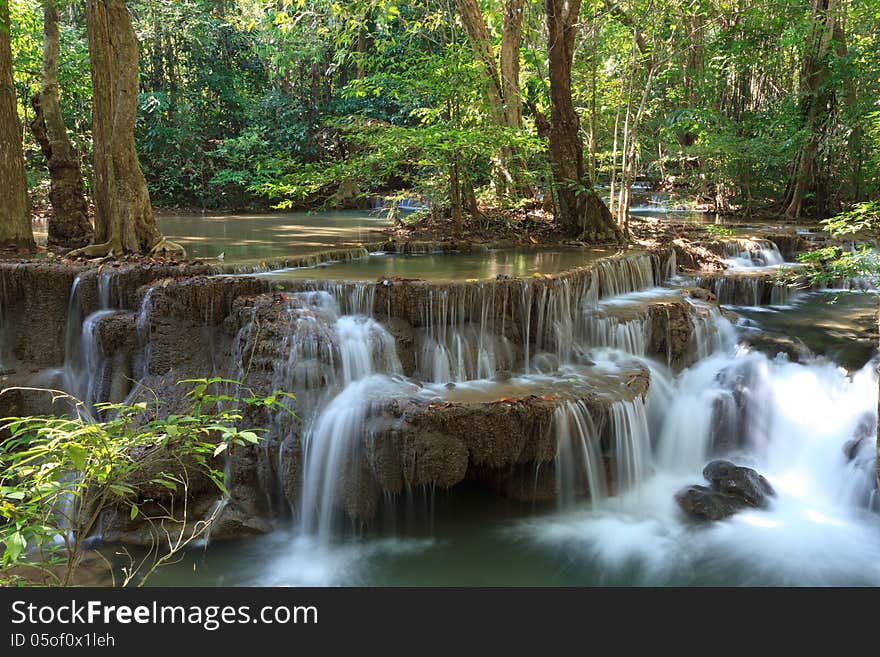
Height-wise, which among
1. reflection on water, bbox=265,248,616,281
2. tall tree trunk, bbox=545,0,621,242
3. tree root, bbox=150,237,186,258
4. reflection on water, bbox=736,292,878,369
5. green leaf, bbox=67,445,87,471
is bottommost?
reflection on water, bbox=736,292,878,369

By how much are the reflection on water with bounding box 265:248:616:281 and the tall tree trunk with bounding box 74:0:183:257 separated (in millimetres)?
2356

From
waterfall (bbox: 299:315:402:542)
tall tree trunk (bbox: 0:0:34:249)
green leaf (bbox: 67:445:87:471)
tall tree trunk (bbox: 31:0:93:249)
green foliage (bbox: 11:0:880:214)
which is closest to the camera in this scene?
green leaf (bbox: 67:445:87:471)

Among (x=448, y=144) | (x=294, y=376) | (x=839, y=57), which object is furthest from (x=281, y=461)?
(x=839, y=57)

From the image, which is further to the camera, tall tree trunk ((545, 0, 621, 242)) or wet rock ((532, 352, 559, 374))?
tall tree trunk ((545, 0, 621, 242))

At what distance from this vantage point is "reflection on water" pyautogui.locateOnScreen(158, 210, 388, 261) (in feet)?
35.8

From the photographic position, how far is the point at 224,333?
7.30 meters

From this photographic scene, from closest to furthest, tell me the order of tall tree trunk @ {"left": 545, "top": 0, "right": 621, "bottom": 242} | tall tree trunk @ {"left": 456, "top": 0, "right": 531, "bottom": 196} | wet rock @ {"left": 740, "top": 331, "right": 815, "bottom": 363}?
wet rock @ {"left": 740, "top": 331, "right": 815, "bottom": 363} → tall tree trunk @ {"left": 545, "top": 0, "right": 621, "bottom": 242} → tall tree trunk @ {"left": 456, "top": 0, "right": 531, "bottom": 196}

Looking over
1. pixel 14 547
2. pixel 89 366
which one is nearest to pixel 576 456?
pixel 14 547

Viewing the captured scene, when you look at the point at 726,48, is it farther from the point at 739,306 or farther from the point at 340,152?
the point at 340,152

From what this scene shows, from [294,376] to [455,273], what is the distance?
3057mm

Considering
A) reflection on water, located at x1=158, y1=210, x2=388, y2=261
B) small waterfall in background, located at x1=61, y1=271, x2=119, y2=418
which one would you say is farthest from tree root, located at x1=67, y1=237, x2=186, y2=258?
small waterfall in background, located at x1=61, y1=271, x2=119, y2=418

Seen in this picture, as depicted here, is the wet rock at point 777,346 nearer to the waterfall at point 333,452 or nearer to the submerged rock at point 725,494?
the submerged rock at point 725,494

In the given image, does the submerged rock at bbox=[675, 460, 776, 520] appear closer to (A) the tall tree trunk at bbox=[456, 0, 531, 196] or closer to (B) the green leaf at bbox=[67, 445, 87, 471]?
(B) the green leaf at bbox=[67, 445, 87, 471]

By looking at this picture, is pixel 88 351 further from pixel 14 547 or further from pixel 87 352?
pixel 14 547
